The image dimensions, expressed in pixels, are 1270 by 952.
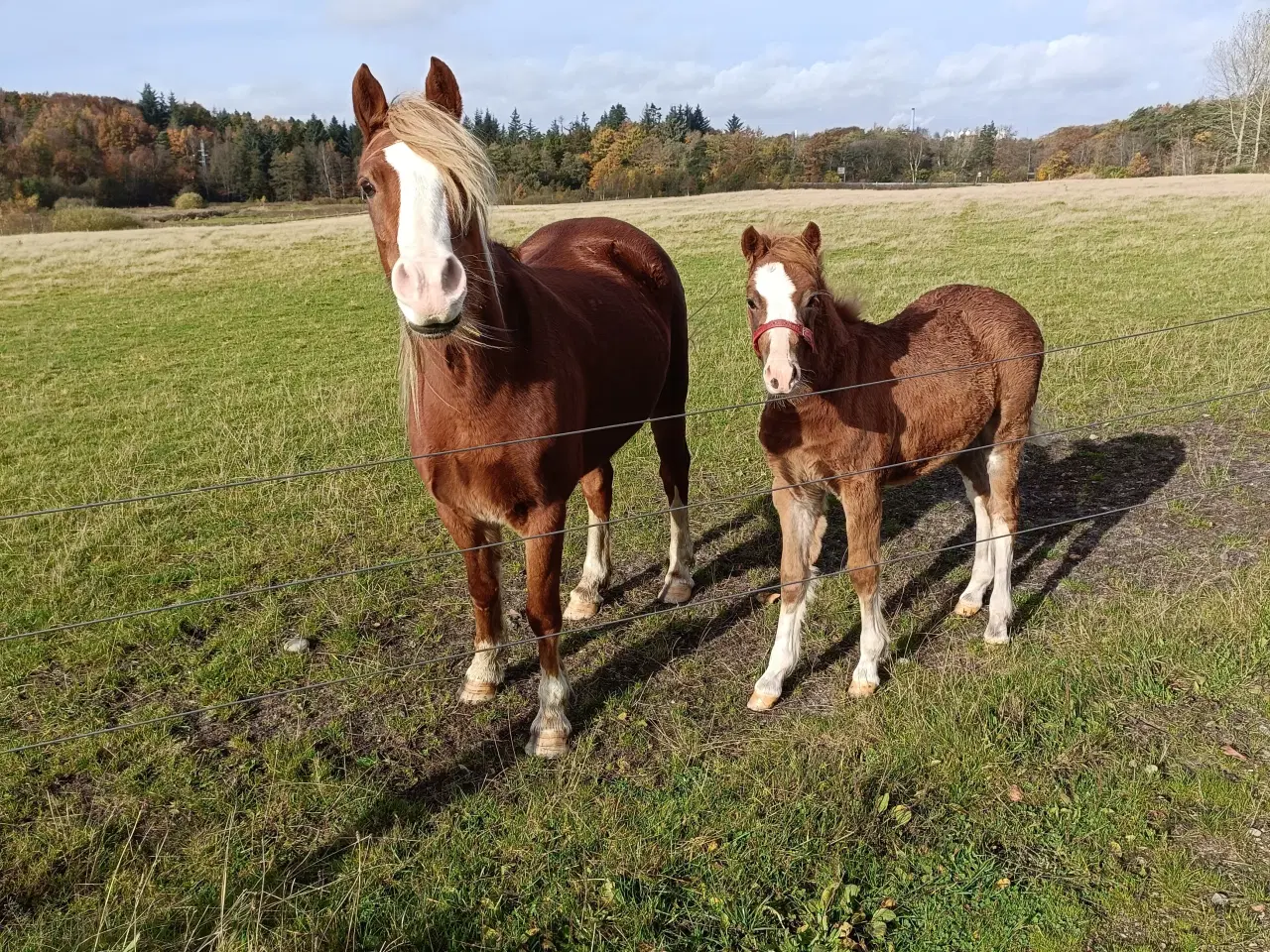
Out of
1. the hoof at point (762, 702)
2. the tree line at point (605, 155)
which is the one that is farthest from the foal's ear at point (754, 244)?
the tree line at point (605, 155)

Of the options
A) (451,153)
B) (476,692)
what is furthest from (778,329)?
(476,692)

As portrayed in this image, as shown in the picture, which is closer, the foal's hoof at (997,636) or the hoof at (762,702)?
the hoof at (762,702)

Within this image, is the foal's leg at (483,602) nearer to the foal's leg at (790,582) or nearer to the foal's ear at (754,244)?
the foal's leg at (790,582)

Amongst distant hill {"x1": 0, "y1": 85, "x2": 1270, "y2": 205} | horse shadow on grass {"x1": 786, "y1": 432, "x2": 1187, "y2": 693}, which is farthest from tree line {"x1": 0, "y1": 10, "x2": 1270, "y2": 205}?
horse shadow on grass {"x1": 786, "y1": 432, "x2": 1187, "y2": 693}

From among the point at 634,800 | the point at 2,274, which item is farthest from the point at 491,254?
the point at 2,274

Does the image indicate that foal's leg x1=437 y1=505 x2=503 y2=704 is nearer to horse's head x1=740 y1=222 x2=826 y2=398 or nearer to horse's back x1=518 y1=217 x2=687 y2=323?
horse's head x1=740 y1=222 x2=826 y2=398

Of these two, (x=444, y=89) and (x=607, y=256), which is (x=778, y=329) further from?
(x=607, y=256)

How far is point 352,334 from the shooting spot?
15250 mm

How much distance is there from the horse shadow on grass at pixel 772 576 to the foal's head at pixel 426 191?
198cm

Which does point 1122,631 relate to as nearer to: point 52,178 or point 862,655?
point 862,655

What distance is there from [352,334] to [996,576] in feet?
44.5

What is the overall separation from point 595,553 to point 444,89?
→ 287cm

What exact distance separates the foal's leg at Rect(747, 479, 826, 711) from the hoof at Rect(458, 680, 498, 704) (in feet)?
4.32

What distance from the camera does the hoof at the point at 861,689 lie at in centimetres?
388
